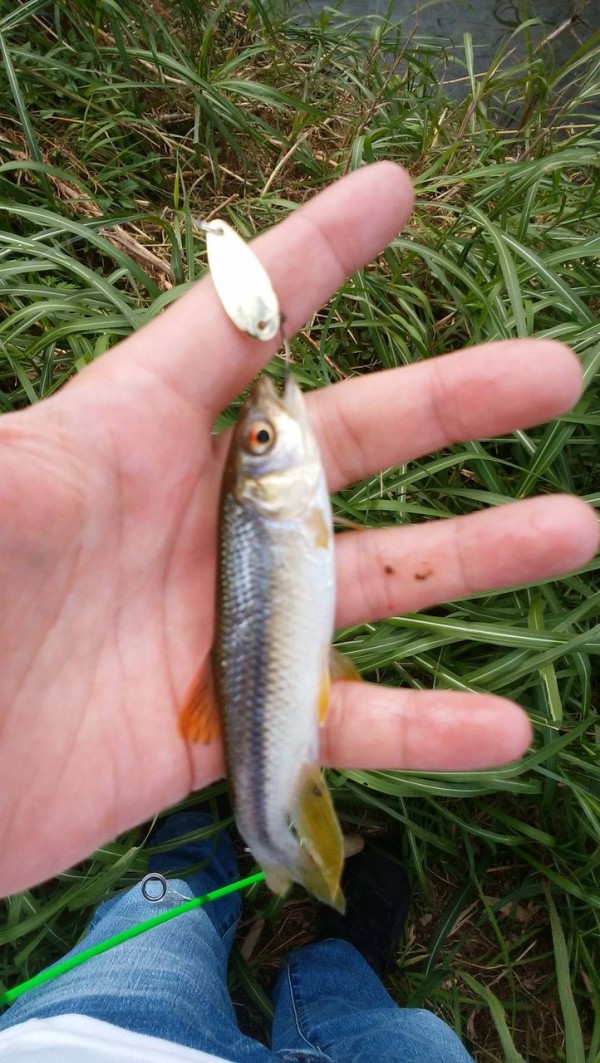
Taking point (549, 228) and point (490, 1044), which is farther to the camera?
point (549, 228)

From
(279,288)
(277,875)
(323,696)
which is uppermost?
(279,288)

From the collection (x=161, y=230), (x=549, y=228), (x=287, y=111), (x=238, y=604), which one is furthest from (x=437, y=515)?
(x=287, y=111)

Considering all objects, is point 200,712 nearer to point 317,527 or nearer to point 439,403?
point 317,527

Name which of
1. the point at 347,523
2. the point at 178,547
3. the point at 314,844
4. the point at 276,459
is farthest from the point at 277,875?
the point at 276,459

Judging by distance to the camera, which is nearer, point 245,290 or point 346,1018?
point 245,290

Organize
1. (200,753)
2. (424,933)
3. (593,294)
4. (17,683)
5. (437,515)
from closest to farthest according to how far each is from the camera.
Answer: (17,683)
(200,753)
(437,515)
(593,294)
(424,933)

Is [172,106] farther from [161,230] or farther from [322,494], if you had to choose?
[322,494]
